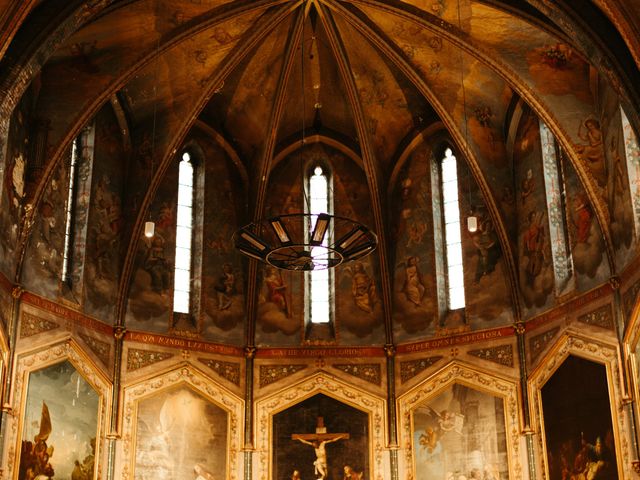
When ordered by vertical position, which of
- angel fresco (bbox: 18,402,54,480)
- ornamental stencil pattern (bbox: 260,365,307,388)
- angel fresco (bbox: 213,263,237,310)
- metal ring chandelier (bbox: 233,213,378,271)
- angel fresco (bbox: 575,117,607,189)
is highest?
angel fresco (bbox: 575,117,607,189)

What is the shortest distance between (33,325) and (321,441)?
6723 mm

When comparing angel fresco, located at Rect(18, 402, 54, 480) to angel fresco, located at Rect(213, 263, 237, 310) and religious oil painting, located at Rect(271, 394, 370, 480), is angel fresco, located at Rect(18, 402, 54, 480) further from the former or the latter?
angel fresco, located at Rect(213, 263, 237, 310)

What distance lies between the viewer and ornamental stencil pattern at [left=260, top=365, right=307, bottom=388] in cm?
2478

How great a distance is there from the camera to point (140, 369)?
2378 centimetres

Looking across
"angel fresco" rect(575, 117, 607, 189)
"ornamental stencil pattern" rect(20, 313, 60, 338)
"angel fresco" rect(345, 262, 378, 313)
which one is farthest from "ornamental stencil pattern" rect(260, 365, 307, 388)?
"angel fresco" rect(575, 117, 607, 189)

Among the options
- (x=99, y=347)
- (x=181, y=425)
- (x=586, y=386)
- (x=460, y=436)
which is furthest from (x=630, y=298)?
(x=99, y=347)

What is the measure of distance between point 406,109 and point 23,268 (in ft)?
31.9

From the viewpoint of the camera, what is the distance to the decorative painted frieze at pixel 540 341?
22.9 meters

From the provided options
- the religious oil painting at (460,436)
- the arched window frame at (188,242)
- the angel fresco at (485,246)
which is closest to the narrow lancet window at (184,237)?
the arched window frame at (188,242)

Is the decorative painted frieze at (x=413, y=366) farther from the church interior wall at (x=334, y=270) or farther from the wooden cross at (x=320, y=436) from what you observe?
the wooden cross at (x=320, y=436)

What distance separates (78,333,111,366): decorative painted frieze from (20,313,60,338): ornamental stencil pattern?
858 millimetres

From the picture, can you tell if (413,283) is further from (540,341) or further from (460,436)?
(460,436)

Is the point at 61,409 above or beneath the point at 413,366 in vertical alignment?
beneath

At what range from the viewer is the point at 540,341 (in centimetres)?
2320
